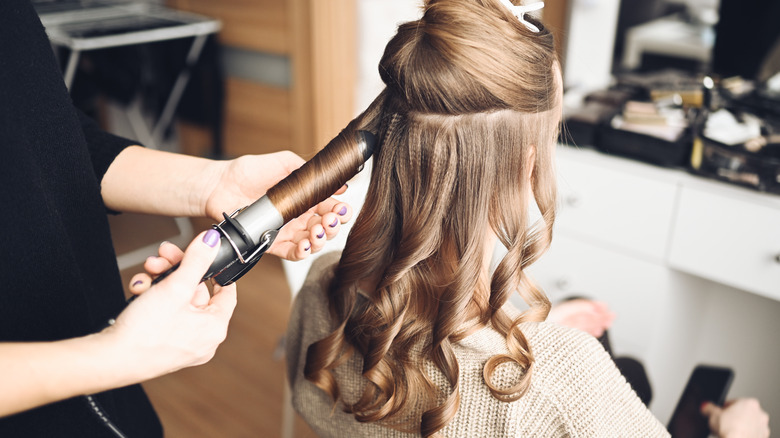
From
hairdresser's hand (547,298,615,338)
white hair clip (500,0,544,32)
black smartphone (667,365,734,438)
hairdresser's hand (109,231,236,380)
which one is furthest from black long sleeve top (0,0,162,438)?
black smartphone (667,365,734,438)

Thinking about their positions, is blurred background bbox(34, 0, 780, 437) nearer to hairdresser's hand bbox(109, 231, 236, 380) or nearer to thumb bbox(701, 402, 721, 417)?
thumb bbox(701, 402, 721, 417)

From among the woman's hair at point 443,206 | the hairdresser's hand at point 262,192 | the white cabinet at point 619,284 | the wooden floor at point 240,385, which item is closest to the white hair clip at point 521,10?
the woman's hair at point 443,206

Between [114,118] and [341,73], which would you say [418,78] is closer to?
[341,73]

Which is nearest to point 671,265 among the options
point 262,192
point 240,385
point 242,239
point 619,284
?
point 619,284

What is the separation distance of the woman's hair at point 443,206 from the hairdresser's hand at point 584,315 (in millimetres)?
325

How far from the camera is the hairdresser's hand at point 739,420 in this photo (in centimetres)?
95

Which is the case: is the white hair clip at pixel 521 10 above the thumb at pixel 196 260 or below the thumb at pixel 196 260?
above

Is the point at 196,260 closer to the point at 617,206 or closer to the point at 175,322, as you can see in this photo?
the point at 175,322

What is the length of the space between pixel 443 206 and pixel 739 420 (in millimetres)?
682

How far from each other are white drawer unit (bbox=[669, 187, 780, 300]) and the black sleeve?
109 cm

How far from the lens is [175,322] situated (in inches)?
18.3

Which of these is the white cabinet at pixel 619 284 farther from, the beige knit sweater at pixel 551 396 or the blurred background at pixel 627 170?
the beige knit sweater at pixel 551 396

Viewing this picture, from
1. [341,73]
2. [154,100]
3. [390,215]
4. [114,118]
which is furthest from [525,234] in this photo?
[114,118]

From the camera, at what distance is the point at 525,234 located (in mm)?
746
